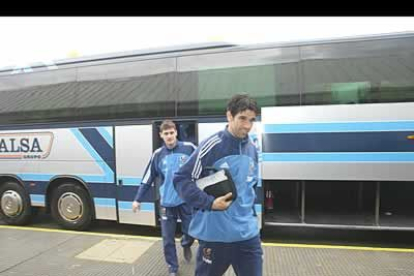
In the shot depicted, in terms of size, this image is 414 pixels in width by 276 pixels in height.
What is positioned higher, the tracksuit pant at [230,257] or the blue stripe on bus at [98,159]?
the blue stripe on bus at [98,159]

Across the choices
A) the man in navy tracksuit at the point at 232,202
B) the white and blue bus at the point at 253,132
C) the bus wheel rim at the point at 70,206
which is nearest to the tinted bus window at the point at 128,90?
the white and blue bus at the point at 253,132

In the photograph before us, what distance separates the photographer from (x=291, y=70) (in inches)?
201

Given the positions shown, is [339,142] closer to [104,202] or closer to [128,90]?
[128,90]

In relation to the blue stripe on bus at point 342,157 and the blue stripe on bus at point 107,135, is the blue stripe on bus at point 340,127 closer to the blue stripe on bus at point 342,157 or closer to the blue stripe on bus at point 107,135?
the blue stripe on bus at point 342,157

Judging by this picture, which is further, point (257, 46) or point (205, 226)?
point (257, 46)

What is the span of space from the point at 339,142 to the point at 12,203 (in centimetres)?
589

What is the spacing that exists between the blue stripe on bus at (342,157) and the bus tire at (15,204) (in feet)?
14.8

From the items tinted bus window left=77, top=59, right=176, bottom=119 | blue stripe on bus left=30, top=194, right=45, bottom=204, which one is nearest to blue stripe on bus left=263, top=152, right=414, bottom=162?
tinted bus window left=77, top=59, right=176, bottom=119

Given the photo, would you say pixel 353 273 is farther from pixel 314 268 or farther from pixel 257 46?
pixel 257 46

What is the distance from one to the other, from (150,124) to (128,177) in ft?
3.14

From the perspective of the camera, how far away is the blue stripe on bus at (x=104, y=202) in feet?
19.2

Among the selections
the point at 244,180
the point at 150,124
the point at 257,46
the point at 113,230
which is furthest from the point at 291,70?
the point at 113,230

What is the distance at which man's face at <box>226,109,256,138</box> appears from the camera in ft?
8.10

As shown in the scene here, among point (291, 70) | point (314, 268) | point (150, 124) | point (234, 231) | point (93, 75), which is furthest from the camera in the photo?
point (93, 75)
